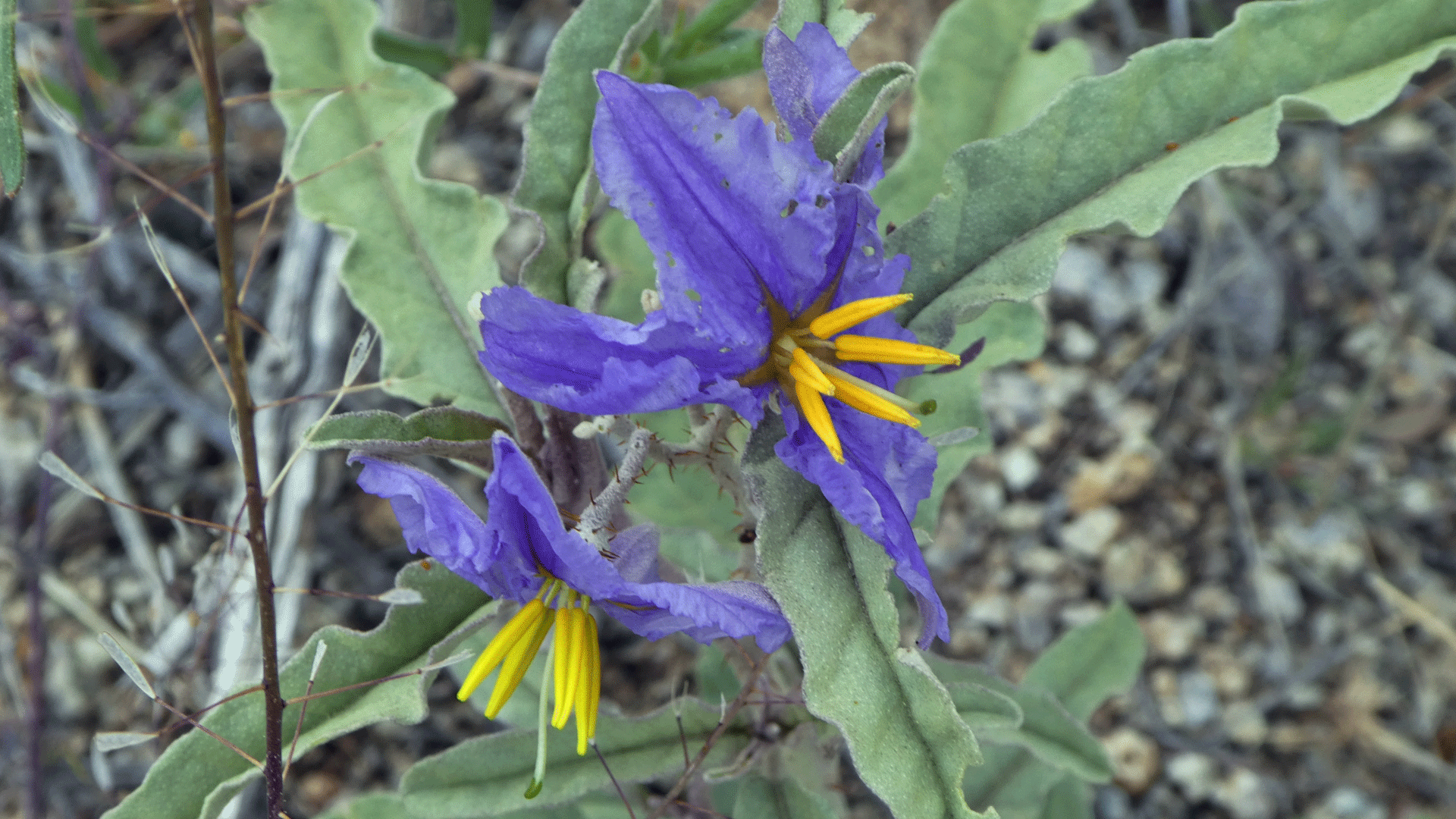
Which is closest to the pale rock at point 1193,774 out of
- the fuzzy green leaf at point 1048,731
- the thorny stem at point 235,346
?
the fuzzy green leaf at point 1048,731


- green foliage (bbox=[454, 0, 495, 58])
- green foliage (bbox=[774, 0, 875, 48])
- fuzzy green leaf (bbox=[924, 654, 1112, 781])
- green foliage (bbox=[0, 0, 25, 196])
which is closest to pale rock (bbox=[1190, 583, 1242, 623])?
fuzzy green leaf (bbox=[924, 654, 1112, 781])

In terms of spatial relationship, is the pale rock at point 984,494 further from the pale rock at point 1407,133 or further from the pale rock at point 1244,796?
the pale rock at point 1407,133

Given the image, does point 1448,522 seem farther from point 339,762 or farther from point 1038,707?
point 339,762

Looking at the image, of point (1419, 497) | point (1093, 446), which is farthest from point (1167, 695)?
point (1419, 497)

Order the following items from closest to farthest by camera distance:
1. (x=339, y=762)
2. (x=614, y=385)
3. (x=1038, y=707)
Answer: (x=614, y=385)
(x=1038, y=707)
(x=339, y=762)

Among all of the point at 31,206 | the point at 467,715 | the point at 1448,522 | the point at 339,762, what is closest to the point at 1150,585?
the point at 1448,522

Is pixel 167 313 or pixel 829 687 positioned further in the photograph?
pixel 167 313
